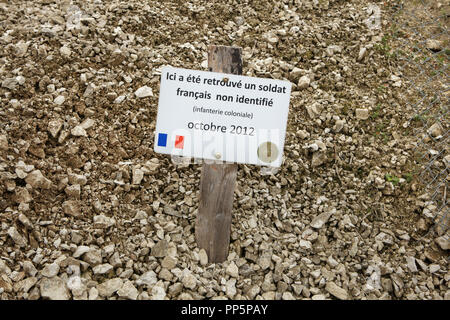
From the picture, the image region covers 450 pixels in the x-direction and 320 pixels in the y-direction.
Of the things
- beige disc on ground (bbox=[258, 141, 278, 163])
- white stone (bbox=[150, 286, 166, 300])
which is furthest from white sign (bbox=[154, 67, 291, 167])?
white stone (bbox=[150, 286, 166, 300])

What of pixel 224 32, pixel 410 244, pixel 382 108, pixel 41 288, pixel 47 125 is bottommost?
pixel 41 288

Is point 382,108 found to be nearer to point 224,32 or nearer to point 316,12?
point 316,12

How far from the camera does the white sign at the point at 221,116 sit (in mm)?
2412

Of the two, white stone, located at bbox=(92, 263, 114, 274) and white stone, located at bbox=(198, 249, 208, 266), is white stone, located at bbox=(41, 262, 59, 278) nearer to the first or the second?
white stone, located at bbox=(92, 263, 114, 274)

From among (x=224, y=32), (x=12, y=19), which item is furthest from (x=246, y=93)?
(x=12, y=19)

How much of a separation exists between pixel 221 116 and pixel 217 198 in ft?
1.99

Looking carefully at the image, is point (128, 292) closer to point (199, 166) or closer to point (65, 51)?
point (199, 166)

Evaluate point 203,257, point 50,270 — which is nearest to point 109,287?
point 50,270

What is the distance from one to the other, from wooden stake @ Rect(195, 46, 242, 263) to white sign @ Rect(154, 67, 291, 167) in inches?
4.2

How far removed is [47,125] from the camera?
3.17 metres

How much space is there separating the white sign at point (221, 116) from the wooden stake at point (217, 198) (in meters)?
0.11

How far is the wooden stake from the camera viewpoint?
8.02ft

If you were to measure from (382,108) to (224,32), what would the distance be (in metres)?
2.02

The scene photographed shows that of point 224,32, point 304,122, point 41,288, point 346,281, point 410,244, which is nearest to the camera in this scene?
point 41,288
